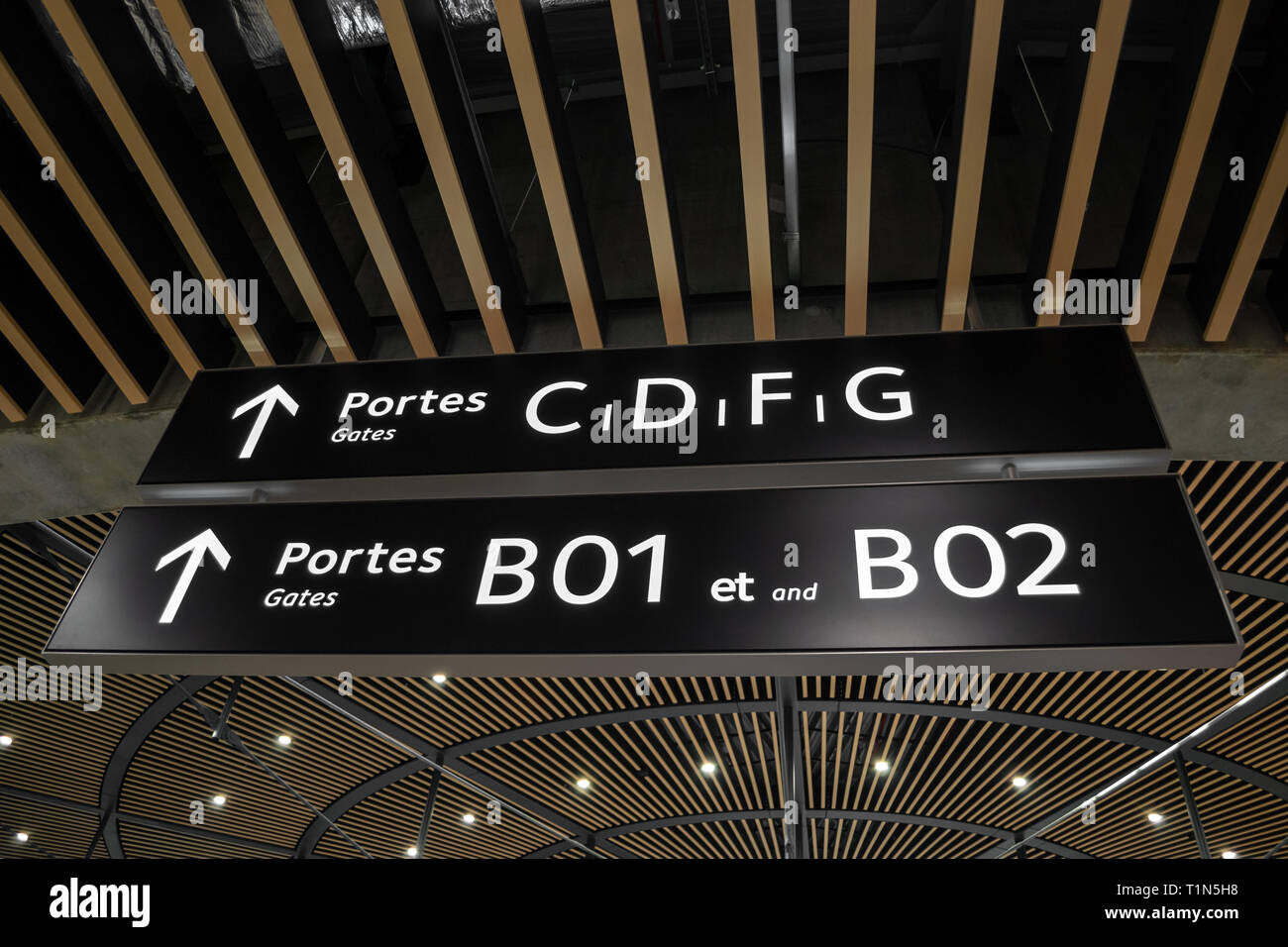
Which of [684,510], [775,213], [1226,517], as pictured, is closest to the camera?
[684,510]

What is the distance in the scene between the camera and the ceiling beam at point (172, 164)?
270 cm

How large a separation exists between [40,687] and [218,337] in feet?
19.0

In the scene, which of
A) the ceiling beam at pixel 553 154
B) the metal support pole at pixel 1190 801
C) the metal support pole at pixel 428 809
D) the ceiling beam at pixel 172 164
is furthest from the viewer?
the metal support pole at pixel 428 809

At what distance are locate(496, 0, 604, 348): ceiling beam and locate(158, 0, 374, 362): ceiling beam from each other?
2.88ft

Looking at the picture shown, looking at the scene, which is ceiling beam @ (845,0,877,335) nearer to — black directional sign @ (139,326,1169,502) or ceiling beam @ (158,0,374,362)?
black directional sign @ (139,326,1169,502)

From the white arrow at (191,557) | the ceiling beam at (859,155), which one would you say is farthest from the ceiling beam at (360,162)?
the ceiling beam at (859,155)

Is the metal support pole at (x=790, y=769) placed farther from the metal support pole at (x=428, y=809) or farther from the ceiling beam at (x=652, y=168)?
the ceiling beam at (x=652, y=168)

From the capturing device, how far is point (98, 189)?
3105 mm

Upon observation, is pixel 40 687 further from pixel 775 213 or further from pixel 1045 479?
pixel 1045 479

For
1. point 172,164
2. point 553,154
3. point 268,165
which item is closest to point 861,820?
point 553,154

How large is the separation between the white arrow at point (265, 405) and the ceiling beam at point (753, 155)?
1.61 m

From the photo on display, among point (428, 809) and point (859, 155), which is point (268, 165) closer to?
point (859, 155)

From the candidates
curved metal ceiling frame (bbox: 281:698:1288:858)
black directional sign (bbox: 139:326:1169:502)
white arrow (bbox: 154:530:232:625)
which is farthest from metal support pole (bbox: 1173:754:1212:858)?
white arrow (bbox: 154:530:232:625)
